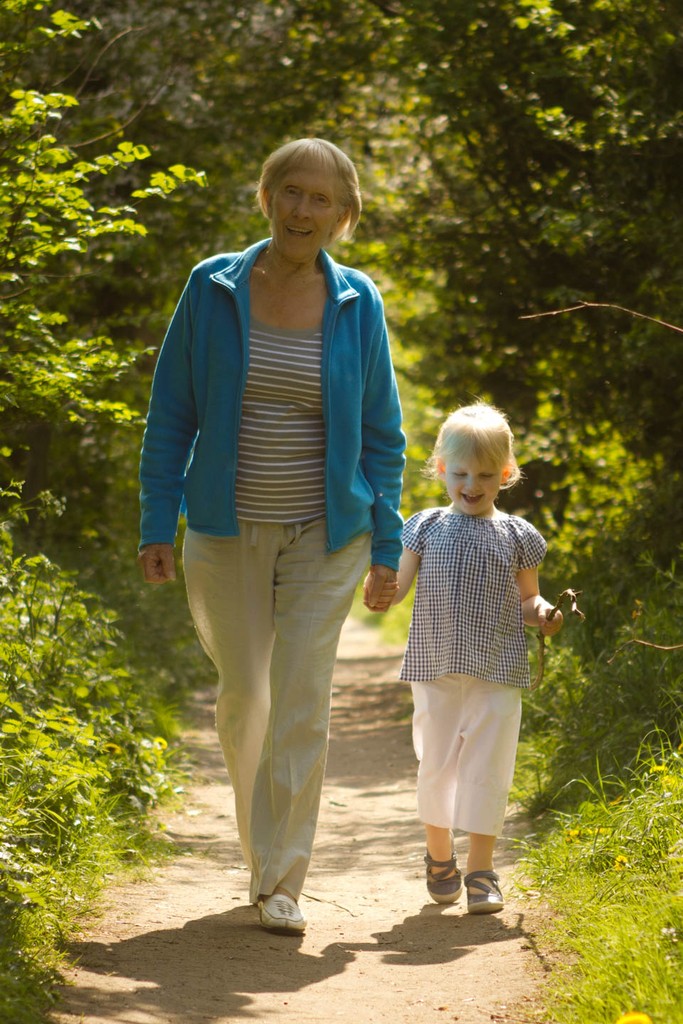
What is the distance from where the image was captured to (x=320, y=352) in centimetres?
411

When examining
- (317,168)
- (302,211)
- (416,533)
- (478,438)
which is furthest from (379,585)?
(317,168)

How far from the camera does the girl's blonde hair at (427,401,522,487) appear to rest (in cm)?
453

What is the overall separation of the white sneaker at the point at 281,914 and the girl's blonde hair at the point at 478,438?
1.56 meters

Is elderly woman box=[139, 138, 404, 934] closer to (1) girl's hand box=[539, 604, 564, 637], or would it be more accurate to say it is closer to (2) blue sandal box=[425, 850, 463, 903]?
(1) girl's hand box=[539, 604, 564, 637]

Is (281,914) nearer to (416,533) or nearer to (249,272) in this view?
(416,533)

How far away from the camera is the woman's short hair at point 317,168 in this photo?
4102mm

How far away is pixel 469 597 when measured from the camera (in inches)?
181

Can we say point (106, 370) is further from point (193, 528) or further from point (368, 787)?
point (368, 787)

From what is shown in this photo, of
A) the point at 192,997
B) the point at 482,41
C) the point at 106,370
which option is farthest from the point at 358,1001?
the point at 482,41

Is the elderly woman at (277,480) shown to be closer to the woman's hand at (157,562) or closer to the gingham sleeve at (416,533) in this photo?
the woman's hand at (157,562)

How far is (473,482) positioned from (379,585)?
592 mm

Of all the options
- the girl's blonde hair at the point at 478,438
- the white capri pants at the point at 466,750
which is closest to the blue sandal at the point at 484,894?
the white capri pants at the point at 466,750

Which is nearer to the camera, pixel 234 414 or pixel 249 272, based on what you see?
pixel 234 414

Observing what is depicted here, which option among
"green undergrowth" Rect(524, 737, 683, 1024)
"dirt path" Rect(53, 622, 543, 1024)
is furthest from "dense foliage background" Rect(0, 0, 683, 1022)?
"green undergrowth" Rect(524, 737, 683, 1024)
